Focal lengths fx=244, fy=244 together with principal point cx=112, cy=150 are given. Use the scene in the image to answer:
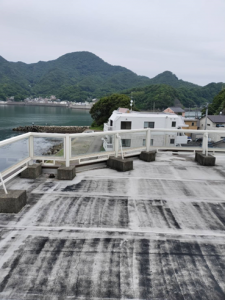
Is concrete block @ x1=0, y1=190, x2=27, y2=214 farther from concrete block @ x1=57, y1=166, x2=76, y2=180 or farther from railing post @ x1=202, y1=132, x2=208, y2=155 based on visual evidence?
railing post @ x1=202, y1=132, x2=208, y2=155

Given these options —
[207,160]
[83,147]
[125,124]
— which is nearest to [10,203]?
[83,147]

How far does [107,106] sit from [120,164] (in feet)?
179

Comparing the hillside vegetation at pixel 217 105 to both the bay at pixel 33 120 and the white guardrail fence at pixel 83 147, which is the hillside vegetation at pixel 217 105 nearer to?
the bay at pixel 33 120

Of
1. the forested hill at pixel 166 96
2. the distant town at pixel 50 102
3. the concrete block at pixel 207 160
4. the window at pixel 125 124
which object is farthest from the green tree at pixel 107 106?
the distant town at pixel 50 102

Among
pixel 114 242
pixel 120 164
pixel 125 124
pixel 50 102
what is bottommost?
pixel 114 242

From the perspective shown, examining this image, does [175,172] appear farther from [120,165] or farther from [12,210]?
[12,210]

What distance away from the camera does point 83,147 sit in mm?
6387

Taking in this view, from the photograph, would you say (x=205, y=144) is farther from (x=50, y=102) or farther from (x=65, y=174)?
(x=50, y=102)

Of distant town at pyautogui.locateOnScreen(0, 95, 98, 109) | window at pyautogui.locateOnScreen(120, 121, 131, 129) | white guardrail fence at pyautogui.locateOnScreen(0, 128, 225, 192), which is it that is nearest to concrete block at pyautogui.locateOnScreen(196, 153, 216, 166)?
white guardrail fence at pyautogui.locateOnScreen(0, 128, 225, 192)

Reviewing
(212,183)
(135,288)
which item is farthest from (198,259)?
(212,183)

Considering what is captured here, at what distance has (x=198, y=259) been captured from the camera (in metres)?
2.81

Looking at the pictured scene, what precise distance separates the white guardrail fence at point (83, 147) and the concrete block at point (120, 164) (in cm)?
23

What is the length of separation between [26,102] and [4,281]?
194m

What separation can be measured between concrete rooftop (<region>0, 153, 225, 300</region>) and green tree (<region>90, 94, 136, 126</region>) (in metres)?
52.3
